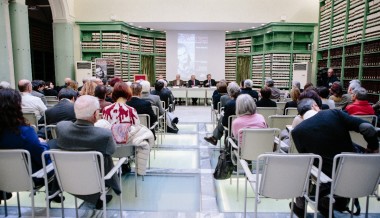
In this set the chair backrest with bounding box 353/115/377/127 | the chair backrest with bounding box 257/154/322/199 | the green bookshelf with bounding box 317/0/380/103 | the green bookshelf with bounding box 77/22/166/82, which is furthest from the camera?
the green bookshelf with bounding box 77/22/166/82

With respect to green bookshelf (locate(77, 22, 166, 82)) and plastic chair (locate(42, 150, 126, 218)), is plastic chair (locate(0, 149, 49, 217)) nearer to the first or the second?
plastic chair (locate(42, 150, 126, 218))

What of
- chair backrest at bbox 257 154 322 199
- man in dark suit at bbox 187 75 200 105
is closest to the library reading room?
chair backrest at bbox 257 154 322 199

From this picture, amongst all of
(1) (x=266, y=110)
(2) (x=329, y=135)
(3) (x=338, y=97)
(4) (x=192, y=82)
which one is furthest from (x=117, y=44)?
(2) (x=329, y=135)

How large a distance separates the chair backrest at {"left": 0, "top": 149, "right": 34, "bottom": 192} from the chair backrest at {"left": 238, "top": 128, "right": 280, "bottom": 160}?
6.59ft

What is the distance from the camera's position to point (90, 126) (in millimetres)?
2324

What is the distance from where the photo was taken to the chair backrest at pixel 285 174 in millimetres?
2059

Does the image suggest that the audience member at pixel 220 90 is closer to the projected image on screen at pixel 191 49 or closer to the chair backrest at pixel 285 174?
the chair backrest at pixel 285 174

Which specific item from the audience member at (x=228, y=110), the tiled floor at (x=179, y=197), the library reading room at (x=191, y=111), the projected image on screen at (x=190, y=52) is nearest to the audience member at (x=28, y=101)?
the library reading room at (x=191, y=111)

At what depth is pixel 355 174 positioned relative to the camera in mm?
2129

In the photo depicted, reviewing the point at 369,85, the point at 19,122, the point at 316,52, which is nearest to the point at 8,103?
the point at 19,122

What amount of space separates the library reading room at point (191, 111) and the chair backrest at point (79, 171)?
1 cm

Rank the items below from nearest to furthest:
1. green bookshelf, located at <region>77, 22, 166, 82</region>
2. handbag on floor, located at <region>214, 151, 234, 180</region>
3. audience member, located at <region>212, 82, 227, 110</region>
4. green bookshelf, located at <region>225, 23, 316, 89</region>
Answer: handbag on floor, located at <region>214, 151, 234, 180</region>
audience member, located at <region>212, 82, 227, 110</region>
green bookshelf, located at <region>225, 23, 316, 89</region>
green bookshelf, located at <region>77, 22, 166, 82</region>

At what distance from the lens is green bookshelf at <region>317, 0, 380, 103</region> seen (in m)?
6.93

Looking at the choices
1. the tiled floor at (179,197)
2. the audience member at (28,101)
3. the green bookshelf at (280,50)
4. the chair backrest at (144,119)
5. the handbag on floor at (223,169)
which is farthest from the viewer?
the green bookshelf at (280,50)
